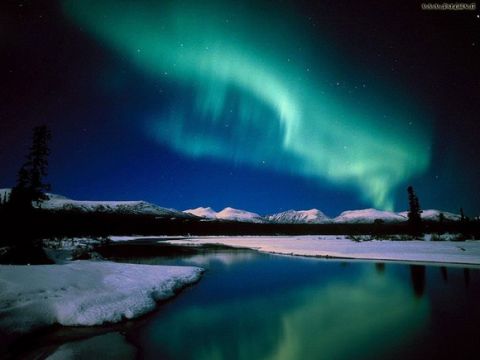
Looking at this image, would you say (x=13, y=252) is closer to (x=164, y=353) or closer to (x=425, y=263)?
(x=164, y=353)

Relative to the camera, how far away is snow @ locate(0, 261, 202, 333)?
12.0m

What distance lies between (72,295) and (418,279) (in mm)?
23476

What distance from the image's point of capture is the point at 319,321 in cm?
1373

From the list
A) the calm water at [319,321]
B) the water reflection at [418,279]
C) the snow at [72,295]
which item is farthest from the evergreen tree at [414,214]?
the snow at [72,295]

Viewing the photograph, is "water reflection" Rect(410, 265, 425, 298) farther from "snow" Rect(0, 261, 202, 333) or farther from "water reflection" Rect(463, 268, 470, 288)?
"snow" Rect(0, 261, 202, 333)

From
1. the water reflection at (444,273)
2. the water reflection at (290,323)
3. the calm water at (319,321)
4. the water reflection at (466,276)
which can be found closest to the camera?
the calm water at (319,321)

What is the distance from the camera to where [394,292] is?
19.7 metres

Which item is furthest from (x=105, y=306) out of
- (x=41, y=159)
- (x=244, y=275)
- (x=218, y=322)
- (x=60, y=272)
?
(x=41, y=159)

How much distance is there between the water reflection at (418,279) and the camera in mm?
19788

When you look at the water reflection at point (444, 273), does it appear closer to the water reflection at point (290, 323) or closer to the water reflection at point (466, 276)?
the water reflection at point (466, 276)

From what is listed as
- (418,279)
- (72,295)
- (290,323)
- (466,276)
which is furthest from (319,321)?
(466,276)

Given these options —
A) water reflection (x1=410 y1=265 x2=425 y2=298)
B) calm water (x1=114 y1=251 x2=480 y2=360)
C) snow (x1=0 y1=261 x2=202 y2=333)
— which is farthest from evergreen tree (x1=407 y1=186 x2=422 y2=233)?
snow (x1=0 y1=261 x2=202 y2=333)

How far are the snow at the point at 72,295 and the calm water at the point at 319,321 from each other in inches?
57.5

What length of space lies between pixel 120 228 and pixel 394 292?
157 m
